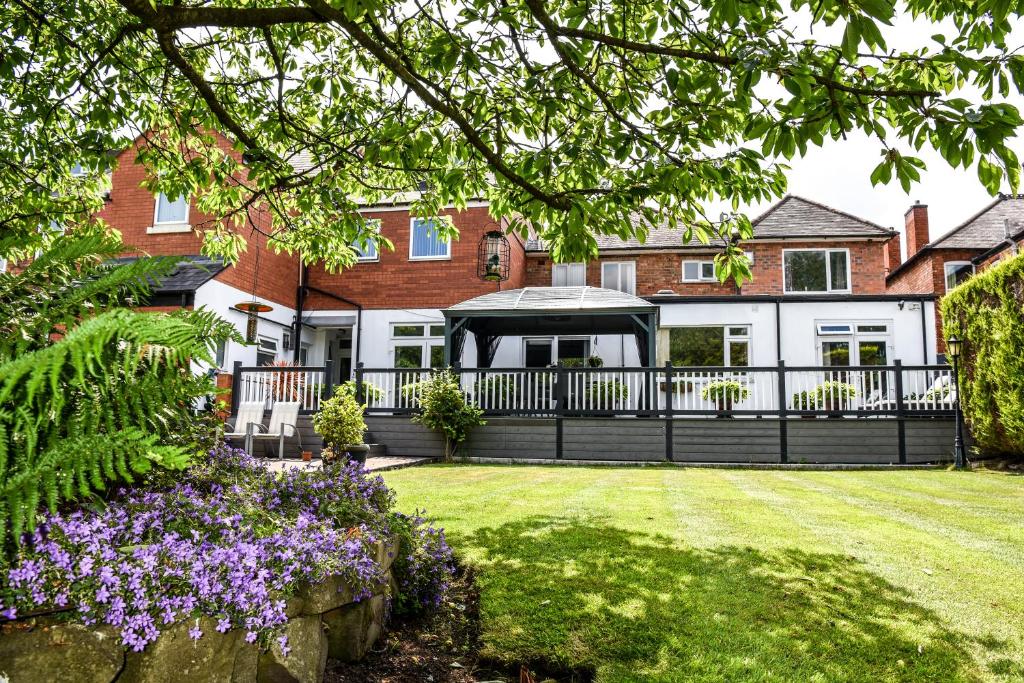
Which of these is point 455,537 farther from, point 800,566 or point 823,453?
point 823,453

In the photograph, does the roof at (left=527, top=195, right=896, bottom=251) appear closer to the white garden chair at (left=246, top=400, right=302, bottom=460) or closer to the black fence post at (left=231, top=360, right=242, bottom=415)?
the black fence post at (left=231, top=360, right=242, bottom=415)

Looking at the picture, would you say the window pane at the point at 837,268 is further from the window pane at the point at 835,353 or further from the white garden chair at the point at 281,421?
the white garden chair at the point at 281,421

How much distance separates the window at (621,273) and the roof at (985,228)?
1028cm

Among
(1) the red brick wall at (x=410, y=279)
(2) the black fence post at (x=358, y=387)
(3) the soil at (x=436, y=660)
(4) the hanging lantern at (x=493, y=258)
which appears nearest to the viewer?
(3) the soil at (x=436, y=660)

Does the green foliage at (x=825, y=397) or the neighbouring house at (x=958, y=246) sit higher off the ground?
the neighbouring house at (x=958, y=246)

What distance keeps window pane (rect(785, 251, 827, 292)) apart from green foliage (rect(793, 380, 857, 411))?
24.4 feet

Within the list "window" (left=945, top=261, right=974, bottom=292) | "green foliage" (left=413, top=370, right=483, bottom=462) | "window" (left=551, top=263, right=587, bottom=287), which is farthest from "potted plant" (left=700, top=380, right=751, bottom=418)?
"window" (left=945, top=261, right=974, bottom=292)

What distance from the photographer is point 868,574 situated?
378 cm

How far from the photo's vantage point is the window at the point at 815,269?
2006 centimetres

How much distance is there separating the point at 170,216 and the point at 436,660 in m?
15.9

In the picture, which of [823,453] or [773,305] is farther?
[773,305]

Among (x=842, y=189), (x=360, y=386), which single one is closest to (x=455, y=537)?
(x=360, y=386)

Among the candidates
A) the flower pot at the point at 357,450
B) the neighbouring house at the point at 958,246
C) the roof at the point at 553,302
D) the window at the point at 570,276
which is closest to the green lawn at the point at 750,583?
the flower pot at the point at 357,450

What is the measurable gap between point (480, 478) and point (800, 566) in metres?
5.22
